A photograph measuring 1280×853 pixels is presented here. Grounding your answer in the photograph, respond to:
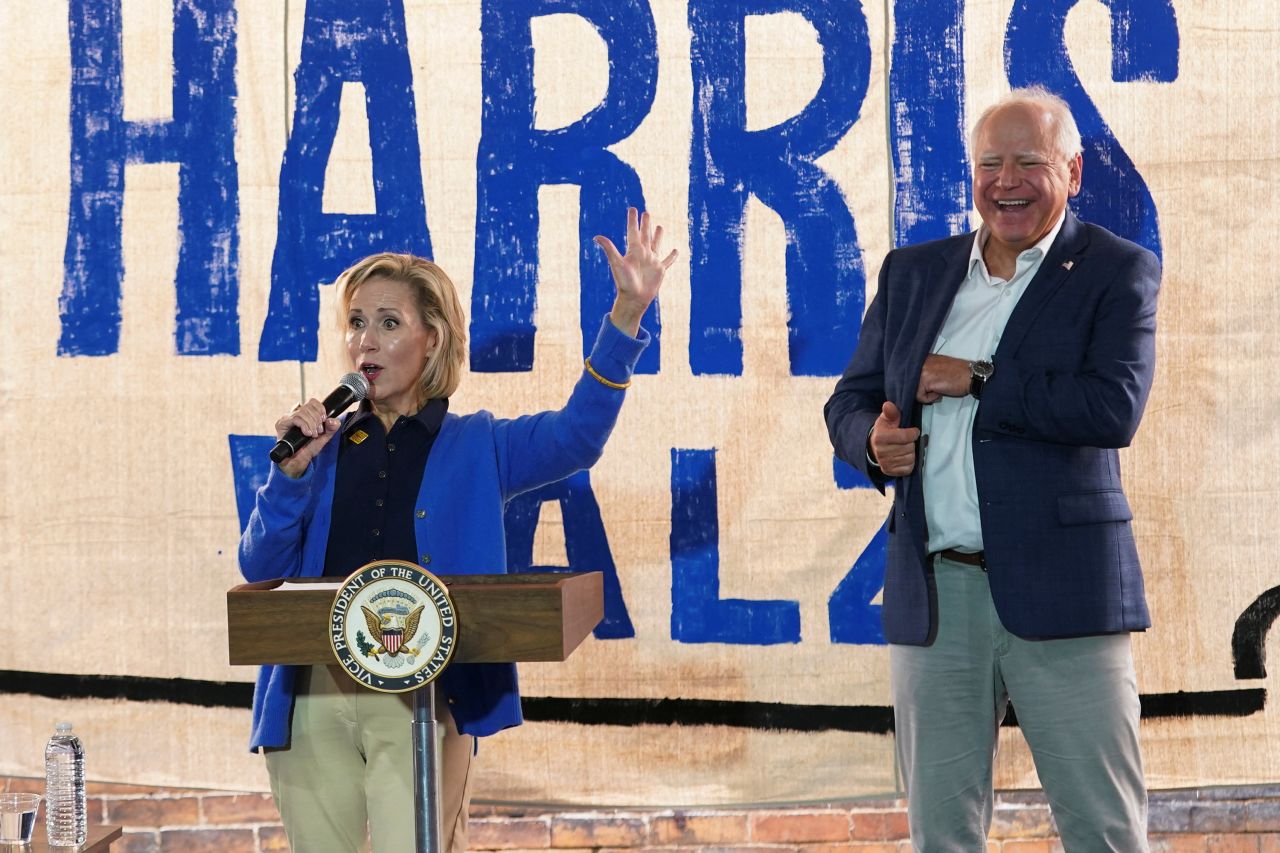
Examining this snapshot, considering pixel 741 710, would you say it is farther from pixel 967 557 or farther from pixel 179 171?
pixel 179 171

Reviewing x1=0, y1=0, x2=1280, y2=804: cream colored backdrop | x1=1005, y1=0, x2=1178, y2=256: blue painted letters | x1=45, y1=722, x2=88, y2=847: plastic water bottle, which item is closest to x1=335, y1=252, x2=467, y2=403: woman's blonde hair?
x1=0, y1=0, x2=1280, y2=804: cream colored backdrop

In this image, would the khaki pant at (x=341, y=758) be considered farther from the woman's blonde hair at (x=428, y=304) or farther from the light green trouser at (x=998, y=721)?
the light green trouser at (x=998, y=721)

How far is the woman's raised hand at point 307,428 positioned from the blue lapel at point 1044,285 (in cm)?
106

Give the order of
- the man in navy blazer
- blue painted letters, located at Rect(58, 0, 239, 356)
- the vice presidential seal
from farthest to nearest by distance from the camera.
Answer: blue painted letters, located at Rect(58, 0, 239, 356), the man in navy blazer, the vice presidential seal

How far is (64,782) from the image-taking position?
2.76 m

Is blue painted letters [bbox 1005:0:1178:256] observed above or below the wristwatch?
above

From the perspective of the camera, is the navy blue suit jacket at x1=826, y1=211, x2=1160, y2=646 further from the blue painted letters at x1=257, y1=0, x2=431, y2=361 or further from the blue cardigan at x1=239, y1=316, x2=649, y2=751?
the blue painted letters at x1=257, y1=0, x2=431, y2=361

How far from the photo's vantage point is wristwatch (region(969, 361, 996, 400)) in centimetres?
205

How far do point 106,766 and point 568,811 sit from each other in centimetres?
106

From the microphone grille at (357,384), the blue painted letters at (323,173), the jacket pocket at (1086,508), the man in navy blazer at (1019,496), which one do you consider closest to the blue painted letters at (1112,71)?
the man in navy blazer at (1019,496)

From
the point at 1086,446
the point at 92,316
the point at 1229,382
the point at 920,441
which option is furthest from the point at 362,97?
the point at 1229,382

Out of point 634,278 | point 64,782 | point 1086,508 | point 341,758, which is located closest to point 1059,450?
point 1086,508

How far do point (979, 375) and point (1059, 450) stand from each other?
173mm

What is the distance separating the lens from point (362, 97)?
9.51ft
